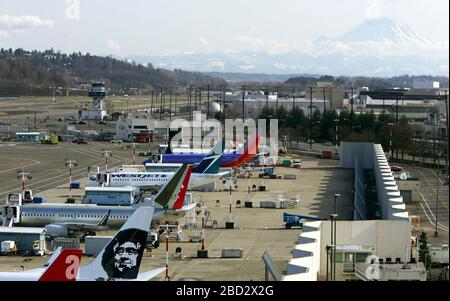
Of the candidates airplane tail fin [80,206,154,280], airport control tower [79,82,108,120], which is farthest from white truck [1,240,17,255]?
airport control tower [79,82,108,120]

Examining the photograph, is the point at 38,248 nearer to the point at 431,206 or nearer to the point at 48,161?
the point at 431,206

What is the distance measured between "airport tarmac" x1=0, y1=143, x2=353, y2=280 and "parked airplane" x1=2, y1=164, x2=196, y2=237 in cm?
74

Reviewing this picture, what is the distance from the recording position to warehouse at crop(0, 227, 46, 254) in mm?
23062

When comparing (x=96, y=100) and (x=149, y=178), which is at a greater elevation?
(x=96, y=100)

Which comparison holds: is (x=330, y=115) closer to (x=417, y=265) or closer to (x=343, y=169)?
(x=343, y=169)

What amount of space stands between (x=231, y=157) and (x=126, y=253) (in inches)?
1322

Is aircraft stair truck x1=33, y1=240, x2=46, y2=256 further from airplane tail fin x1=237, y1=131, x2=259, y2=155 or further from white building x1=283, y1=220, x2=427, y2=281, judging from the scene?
airplane tail fin x1=237, y1=131, x2=259, y2=155

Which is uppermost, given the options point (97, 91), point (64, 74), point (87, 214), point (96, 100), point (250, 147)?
point (64, 74)

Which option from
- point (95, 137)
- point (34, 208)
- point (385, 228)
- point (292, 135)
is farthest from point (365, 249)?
point (95, 137)

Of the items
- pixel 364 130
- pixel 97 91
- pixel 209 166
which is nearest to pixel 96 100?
pixel 97 91

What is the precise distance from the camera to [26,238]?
76.1 feet

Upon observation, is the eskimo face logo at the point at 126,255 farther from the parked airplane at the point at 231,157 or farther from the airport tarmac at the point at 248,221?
the parked airplane at the point at 231,157

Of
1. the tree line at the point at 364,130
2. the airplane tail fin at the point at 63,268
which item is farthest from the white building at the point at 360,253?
the tree line at the point at 364,130

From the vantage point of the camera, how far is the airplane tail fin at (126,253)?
12.9 m
